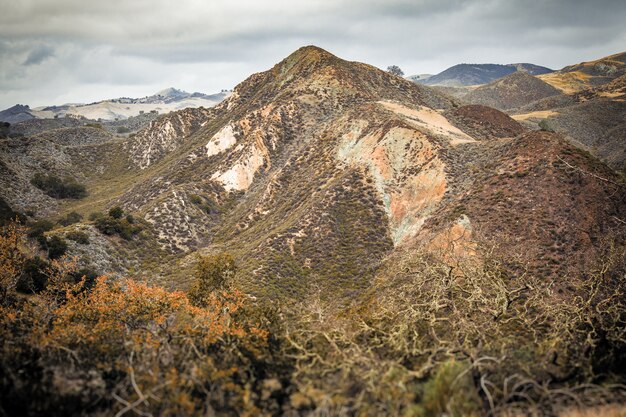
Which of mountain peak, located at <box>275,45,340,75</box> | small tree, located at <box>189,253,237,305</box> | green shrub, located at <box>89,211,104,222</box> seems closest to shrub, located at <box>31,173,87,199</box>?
green shrub, located at <box>89,211,104,222</box>

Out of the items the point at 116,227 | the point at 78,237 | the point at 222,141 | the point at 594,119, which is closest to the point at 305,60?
the point at 222,141

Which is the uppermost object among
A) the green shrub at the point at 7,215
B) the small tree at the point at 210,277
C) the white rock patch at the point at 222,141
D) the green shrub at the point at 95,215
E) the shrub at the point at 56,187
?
the white rock patch at the point at 222,141

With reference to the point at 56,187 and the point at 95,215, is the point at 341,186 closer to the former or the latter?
the point at 95,215

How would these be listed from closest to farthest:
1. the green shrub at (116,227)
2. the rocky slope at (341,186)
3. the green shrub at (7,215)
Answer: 1. the rocky slope at (341,186)
2. the green shrub at (7,215)
3. the green shrub at (116,227)

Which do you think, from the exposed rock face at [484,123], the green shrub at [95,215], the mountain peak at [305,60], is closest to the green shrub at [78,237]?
the green shrub at [95,215]

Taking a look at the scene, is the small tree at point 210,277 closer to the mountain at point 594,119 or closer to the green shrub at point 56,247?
the green shrub at point 56,247

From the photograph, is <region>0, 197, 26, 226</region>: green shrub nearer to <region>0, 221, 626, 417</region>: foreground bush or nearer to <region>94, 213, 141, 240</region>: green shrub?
<region>94, 213, 141, 240</region>: green shrub
